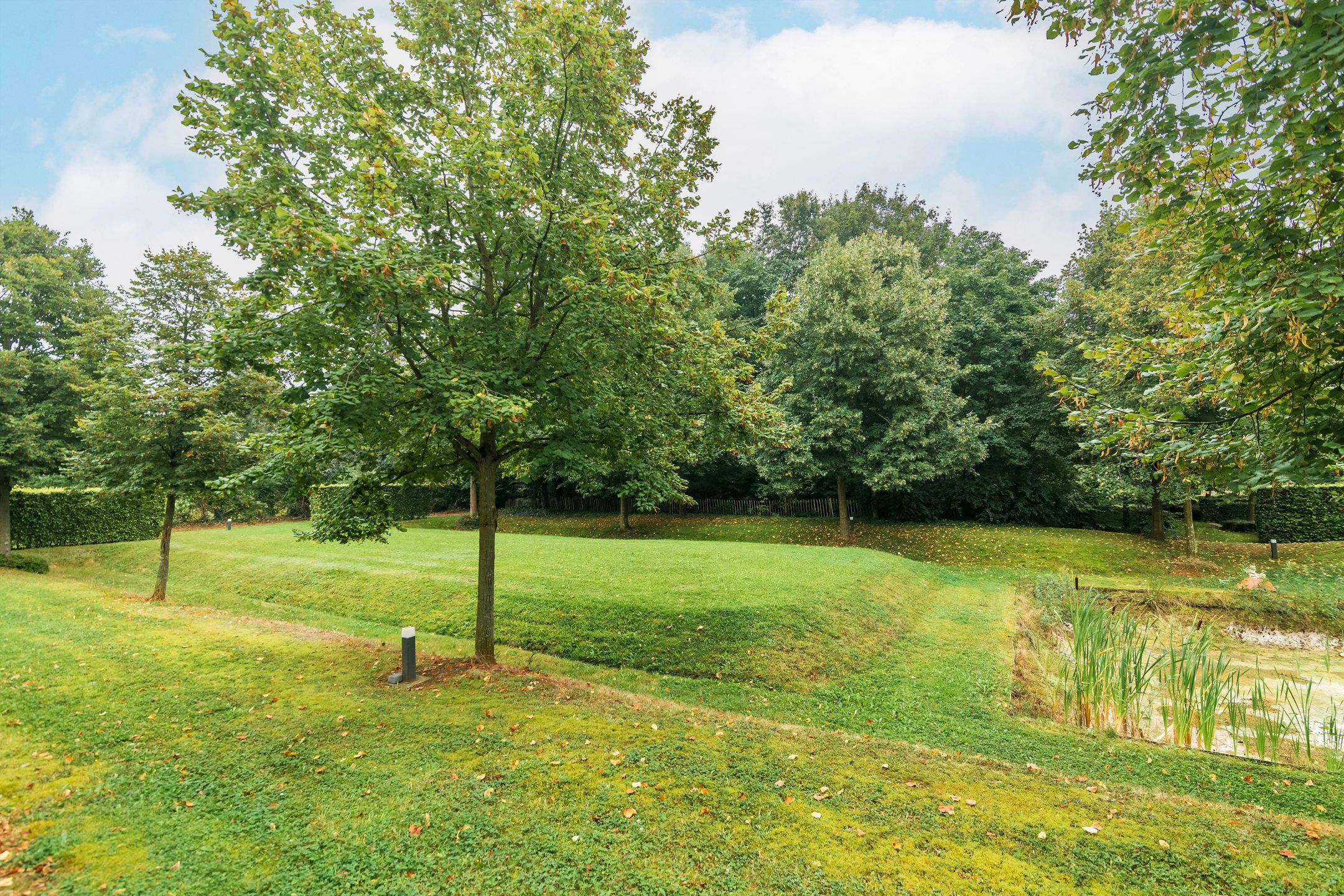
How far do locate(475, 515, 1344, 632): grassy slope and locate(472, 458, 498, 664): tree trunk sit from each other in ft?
49.0

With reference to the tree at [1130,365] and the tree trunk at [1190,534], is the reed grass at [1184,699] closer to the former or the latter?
the tree at [1130,365]

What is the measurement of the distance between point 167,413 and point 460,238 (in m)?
9.65

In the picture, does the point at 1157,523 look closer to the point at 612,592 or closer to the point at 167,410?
the point at 612,592

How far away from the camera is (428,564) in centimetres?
1472

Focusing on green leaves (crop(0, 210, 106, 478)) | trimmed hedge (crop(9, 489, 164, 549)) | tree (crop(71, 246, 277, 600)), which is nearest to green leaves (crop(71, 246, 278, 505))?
tree (crop(71, 246, 277, 600))

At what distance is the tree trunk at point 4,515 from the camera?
18188mm

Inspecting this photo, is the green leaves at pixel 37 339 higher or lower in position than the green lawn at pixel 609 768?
higher

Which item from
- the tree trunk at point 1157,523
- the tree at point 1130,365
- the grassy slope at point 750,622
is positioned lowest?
the grassy slope at point 750,622

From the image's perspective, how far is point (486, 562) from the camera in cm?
827

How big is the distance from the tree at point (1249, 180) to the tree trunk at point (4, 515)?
28473 mm

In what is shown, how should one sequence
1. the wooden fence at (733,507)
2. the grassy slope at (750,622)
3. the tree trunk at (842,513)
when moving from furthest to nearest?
1. the wooden fence at (733,507)
2. the tree trunk at (842,513)
3. the grassy slope at (750,622)

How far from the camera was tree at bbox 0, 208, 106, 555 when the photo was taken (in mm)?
16703

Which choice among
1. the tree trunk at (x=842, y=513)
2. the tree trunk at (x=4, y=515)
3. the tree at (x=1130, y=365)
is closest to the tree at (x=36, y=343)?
the tree trunk at (x=4, y=515)

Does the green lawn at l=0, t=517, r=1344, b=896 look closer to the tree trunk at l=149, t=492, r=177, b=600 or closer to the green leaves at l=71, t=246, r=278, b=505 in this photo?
the tree trunk at l=149, t=492, r=177, b=600
